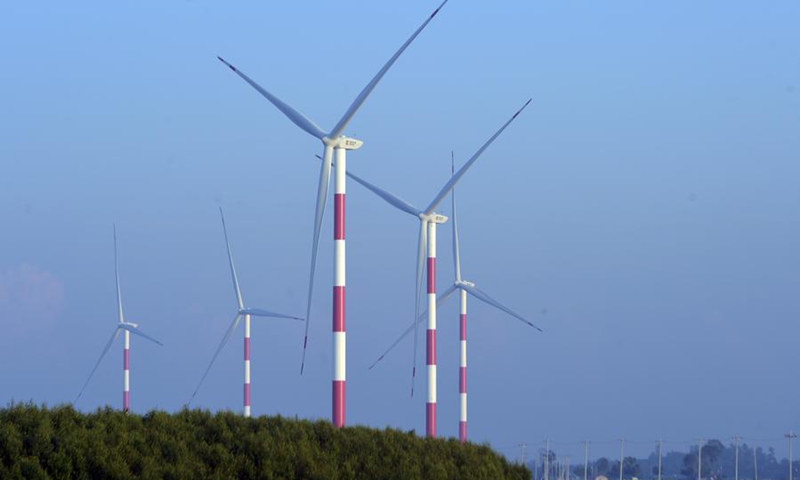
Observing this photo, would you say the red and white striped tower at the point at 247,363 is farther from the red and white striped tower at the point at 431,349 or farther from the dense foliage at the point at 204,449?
the dense foliage at the point at 204,449

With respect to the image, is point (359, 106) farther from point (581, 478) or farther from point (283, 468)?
point (581, 478)

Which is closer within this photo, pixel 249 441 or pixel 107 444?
pixel 107 444

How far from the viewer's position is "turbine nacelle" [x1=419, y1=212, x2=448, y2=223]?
6894cm

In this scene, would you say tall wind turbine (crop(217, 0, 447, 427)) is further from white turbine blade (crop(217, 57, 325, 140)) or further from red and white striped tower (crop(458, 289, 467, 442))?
red and white striped tower (crop(458, 289, 467, 442))

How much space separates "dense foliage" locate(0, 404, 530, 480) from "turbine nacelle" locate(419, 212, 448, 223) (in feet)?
102

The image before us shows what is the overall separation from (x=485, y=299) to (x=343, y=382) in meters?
35.1

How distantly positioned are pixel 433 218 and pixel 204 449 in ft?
127

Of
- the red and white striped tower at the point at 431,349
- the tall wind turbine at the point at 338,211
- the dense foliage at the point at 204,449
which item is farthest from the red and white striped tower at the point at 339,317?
the red and white striped tower at the point at 431,349

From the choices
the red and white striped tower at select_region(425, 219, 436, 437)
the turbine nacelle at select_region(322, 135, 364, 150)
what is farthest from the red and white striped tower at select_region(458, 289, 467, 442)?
the turbine nacelle at select_region(322, 135, 364, 150)

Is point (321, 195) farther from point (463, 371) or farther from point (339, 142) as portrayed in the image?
point (463, 371)

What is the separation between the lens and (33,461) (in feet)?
93.5

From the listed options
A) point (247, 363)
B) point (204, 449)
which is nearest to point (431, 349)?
point (247, 363)

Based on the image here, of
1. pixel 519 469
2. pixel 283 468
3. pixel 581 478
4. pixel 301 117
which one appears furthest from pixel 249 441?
pixel 581 478

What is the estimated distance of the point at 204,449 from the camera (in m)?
32.1
